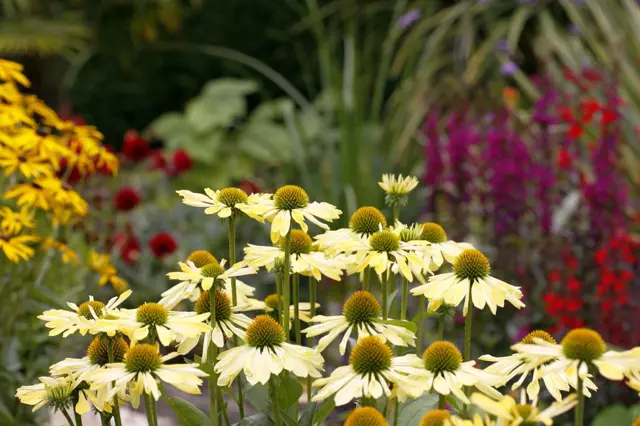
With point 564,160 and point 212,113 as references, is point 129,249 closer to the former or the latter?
point 564,160

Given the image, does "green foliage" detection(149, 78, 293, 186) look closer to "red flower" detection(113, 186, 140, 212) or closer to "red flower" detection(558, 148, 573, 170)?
"red flower" detection(113, 186, 140, 212)

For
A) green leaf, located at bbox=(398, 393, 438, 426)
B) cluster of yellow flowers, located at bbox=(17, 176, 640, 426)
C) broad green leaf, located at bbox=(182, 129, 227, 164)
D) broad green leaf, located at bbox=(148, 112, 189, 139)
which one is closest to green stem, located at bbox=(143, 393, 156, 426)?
cluster of yellow flowers, located at bbox=(17, 176, 640, 426)

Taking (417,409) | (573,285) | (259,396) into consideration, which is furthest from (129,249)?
(417,409)

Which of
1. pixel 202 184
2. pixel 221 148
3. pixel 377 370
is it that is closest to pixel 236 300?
pixel 377 370

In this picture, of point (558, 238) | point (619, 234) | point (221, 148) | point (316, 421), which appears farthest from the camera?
point (221, 148)

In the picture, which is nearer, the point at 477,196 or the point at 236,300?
the point at 236,300

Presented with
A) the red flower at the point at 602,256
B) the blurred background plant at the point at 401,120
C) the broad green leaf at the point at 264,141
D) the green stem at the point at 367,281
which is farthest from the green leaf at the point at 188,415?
the broad green leaf at the point at 264,141

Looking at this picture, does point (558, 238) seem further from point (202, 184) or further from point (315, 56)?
point (315, 56)

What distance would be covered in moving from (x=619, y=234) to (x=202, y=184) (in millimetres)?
2437

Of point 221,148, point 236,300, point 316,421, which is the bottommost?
point 316,421

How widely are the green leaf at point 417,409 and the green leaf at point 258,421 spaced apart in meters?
0.16

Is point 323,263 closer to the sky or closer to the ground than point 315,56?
closer to the ground

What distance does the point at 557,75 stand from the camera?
384 cm

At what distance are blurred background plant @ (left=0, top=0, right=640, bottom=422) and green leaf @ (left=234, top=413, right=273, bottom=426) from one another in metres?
1.23
